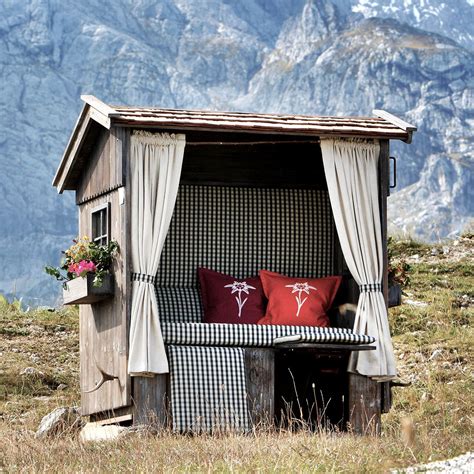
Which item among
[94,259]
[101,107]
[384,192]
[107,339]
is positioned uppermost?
[101,107]

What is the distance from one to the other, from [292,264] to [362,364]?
1649 millimetres

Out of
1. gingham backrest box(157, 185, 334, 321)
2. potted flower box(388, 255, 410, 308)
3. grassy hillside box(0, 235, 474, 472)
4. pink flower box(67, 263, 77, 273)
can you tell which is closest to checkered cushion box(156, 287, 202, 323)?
gingham backrest box(157, 185, 334, 321)

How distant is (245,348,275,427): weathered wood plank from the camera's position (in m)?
9.53

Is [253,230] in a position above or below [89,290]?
above

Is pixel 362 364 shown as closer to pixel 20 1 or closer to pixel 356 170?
pixel 356 170

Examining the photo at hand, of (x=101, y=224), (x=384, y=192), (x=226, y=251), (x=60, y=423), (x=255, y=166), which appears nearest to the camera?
(x=384, y=192)

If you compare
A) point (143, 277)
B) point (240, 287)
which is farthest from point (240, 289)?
point (143, 277)

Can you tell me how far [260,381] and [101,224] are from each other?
2.13 meters

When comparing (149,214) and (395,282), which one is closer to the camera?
(149,214)

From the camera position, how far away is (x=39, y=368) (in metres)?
13.5

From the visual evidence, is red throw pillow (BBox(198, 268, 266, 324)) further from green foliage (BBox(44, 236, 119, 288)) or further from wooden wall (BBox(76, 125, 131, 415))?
green foliage (BBox(44, 236, 119, 288))

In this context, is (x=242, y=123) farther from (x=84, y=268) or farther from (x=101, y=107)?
(x=84, y=268)

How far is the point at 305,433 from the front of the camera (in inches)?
331

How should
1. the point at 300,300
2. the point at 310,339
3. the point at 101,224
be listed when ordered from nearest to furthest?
the point at 310,339
the point at 300,300
the point at 101,224
